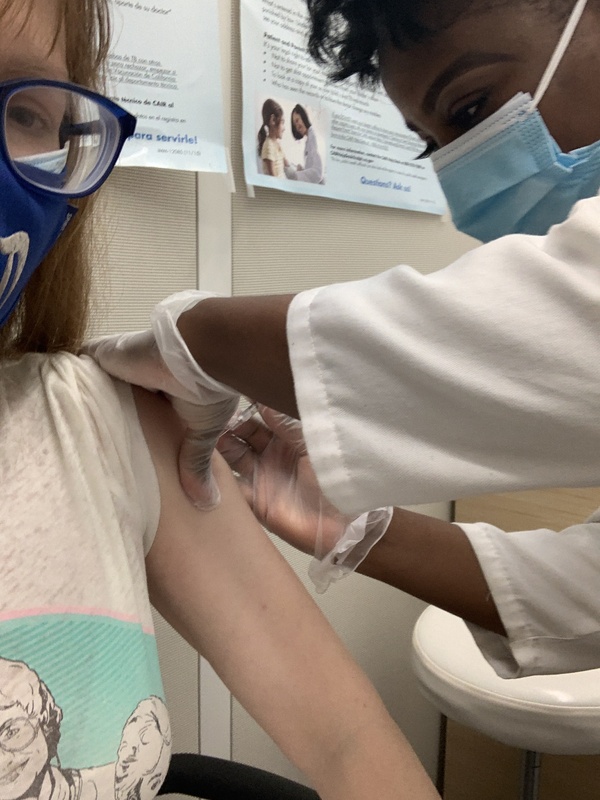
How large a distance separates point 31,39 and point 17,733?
575mm

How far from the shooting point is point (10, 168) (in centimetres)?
52

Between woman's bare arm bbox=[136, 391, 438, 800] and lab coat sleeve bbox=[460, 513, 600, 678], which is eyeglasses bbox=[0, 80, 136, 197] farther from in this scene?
lab coat sleeve bbox=[460, 513, 600, 678]

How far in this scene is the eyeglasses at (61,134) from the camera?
57 centimetres

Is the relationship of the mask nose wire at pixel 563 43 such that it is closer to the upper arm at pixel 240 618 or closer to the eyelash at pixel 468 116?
the eyelash at pixel 468 116

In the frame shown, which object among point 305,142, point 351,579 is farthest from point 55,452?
point 351,579

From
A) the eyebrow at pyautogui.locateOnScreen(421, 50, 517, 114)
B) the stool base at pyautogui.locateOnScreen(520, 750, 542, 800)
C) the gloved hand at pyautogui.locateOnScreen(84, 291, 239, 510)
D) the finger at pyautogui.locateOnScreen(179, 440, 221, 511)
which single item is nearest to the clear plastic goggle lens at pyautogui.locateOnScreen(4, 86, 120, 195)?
the gloved hand at pyautogui.locateOnScreen(84, 291, 239, 510)

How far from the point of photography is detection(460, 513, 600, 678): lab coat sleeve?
826 millimetres

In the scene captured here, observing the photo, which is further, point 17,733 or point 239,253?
point 239,253

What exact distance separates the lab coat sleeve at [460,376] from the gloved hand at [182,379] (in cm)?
13

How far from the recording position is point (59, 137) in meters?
0.63

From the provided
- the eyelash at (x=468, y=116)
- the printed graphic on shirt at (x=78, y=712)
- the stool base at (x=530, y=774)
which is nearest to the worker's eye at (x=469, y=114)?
the eyelash at (x=468, y=116)

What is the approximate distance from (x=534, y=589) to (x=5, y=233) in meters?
0.76

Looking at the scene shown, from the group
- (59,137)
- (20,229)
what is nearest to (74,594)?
(20,229)

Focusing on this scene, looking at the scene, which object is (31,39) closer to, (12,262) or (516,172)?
(12,262)
